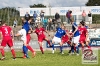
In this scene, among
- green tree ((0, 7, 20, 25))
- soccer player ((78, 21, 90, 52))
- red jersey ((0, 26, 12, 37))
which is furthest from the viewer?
green tree ((0, 7, 20, 25))

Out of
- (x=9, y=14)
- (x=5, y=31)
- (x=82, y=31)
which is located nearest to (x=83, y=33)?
(x=82, y=31)

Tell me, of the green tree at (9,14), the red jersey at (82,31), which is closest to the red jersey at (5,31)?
the red jersey at (82,31)

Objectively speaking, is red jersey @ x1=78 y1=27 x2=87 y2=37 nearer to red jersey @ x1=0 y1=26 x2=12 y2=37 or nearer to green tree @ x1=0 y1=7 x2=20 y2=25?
red jersey @ x1=0 y1=26 x2=12 y2=37

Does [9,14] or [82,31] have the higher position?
[82,31]

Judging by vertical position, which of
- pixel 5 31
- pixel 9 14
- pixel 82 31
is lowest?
pixel 9 14

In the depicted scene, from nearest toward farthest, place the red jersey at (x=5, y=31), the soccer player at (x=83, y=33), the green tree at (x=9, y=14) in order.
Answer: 1. the red jersey at (x=5, y=31)
2. the soccer player at (x=83, y=33)
3. the green tree at (x=9, y=14)

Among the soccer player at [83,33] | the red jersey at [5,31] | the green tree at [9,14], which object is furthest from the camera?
the green tree at [9,14]

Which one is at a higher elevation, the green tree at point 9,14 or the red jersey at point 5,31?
the red jersey at point 5,31

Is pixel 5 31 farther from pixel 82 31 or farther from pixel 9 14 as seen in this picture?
pixel 9 14

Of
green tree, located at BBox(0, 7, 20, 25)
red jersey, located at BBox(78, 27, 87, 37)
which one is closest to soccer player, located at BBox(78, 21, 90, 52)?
red jersey, located at BBox(78, 27, 87, 37)

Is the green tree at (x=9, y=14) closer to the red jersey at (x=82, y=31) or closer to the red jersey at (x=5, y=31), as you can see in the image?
the red jersey at (x=82, y=31)

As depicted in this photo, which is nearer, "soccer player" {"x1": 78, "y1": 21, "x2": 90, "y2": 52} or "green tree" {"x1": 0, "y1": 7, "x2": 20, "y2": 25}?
"soccer player" {"x1": 78, "y1": 21, "x2": 90, "y2": 52}

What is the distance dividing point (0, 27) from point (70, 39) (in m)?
8.11

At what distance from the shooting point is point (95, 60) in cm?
1692
